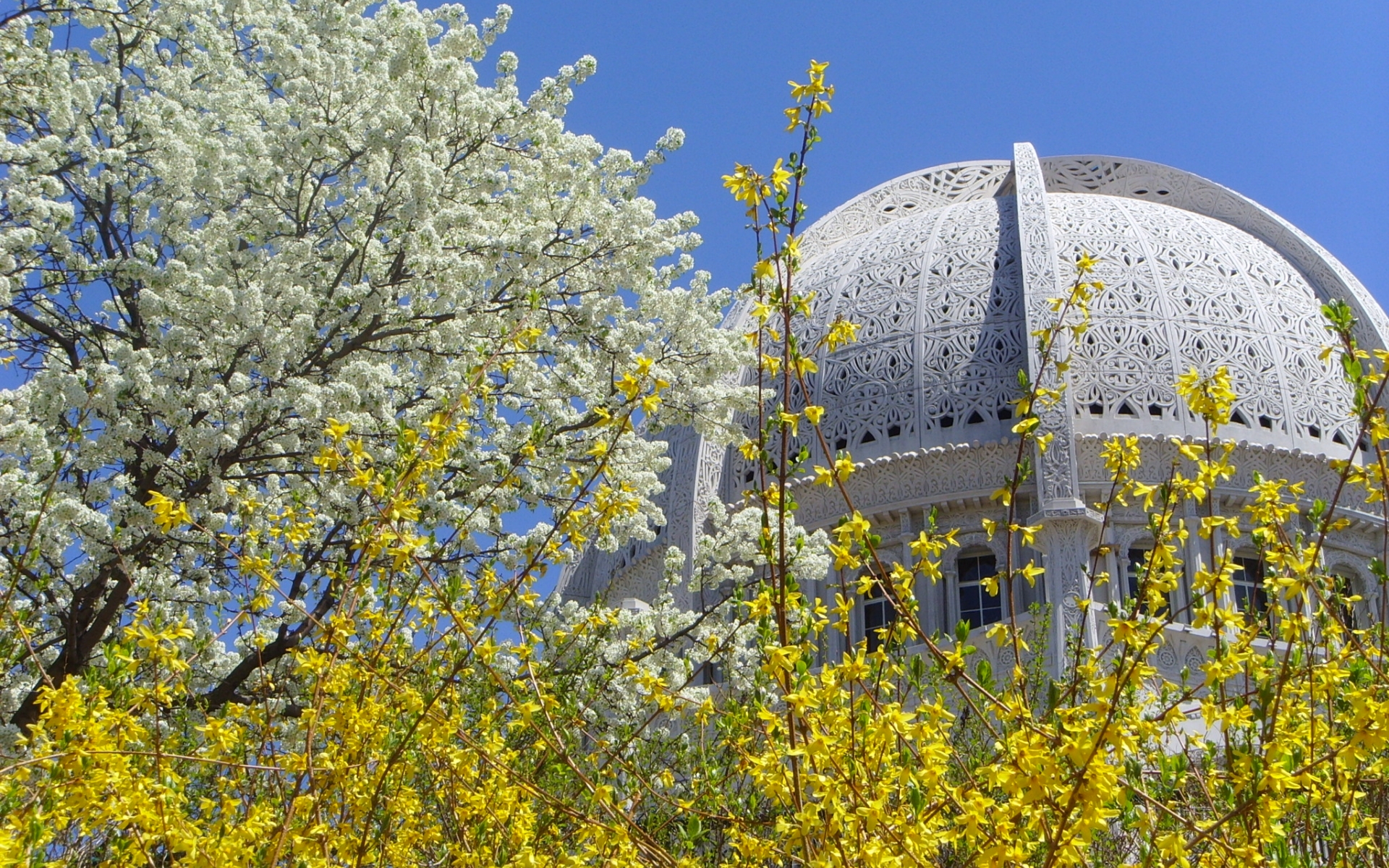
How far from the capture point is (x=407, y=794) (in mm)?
5039

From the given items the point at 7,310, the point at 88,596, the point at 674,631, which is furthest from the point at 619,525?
the point at 7,310

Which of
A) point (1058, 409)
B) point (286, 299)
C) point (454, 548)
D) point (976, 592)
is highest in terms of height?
point (1058, 409)

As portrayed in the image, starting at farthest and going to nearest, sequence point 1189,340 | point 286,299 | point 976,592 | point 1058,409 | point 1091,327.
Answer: point 1189,340 → point 1091,327 → point 976,592 → point 1058,409 → point 286,299

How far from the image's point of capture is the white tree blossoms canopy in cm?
720

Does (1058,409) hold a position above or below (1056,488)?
above

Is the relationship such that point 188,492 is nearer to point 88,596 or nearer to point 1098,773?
point 88,596

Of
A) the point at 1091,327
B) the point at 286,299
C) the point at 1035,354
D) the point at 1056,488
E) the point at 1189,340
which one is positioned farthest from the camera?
the point at 1189,340

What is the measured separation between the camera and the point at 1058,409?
1747 centimetres

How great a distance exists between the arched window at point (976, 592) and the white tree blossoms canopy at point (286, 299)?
30.3 ft

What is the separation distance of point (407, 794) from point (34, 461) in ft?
10.9

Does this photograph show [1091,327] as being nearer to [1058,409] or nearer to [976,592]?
[1058,409]

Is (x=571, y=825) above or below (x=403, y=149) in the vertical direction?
below

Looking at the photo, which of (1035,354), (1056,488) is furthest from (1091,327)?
(1056,488)

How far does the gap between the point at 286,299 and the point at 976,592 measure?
12758 millimetres
